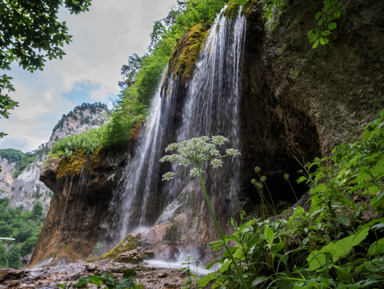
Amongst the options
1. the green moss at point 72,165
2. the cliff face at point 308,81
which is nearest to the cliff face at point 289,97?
the cliff face at point 308,81

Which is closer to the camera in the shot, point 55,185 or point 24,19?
point 24,19

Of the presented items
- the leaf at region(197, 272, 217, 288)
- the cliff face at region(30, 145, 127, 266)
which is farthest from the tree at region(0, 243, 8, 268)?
the leaf at region(197, 272, 217, 288)

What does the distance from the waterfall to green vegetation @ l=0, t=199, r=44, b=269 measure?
4412 centimetres

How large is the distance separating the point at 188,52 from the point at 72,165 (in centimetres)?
918

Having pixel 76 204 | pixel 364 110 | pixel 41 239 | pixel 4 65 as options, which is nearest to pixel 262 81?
pixel 364 110

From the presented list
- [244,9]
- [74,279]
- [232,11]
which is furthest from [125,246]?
[232,11]

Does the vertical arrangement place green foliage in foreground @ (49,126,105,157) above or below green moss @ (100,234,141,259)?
above

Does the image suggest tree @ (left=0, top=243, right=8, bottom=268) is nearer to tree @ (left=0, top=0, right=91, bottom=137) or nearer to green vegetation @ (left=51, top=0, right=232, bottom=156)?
green vegetation @ (left=51, top=0, right=232, bottom=156)

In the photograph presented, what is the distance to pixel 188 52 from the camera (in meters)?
7.75

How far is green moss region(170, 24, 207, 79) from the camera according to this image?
24.3ft

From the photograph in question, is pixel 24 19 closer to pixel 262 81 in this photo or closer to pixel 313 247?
pixel 262 81

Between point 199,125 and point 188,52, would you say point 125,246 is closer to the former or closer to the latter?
point 199,125

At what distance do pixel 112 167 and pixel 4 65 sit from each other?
732 cm

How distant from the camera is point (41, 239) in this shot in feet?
42.5
